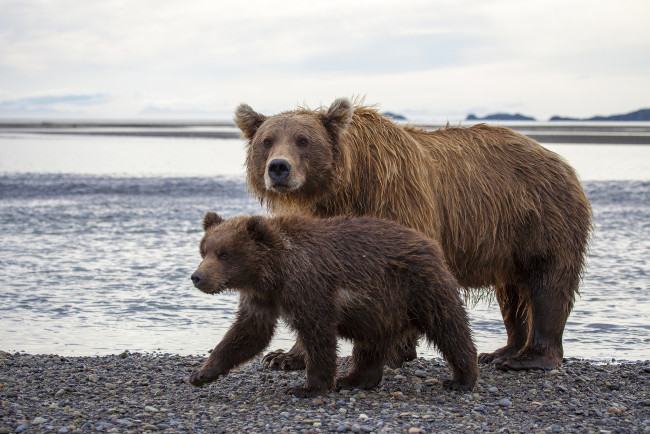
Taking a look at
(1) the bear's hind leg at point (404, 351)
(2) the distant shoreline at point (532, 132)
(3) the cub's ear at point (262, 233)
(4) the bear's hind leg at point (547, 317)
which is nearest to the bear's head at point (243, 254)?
(3) the cub's ear at point (262, 233)

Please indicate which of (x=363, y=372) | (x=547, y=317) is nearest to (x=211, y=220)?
(x=363, y=372)

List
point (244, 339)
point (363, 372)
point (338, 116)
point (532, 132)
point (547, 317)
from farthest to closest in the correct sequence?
1. point (532, 132)
2. point (547, 317)
3. point (338, 116)
4. point (363, 372)
5. point (244, 339)

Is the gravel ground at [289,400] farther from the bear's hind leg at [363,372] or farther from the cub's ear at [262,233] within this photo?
the cub's ear at [262,233]

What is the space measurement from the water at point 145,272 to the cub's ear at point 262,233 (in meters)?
2.51

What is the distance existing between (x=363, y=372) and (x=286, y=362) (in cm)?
110

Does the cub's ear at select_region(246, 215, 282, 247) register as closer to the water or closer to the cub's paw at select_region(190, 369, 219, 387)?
the cub's paw at select_region(190, 369, 219, 387)

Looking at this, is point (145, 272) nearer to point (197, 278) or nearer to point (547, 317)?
point (547, 317)

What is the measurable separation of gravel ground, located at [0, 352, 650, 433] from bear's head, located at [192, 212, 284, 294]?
88 centimetres

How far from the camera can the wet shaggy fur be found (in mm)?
5785

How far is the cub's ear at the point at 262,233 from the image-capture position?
5.83 metres

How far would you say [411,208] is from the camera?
Result: 6.85 meters

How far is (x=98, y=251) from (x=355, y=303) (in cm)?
840

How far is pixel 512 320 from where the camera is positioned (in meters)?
8.07

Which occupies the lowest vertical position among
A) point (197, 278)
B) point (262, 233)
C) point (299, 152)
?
point (197, 278)
